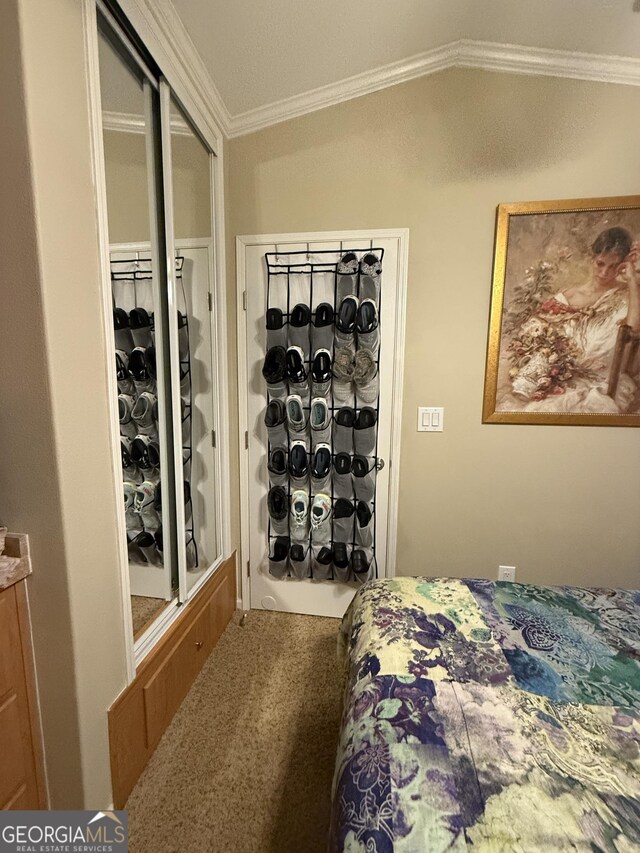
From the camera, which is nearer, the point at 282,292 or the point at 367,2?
the point at 367,2

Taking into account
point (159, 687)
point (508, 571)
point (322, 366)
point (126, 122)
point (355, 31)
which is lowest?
point (159, 687)

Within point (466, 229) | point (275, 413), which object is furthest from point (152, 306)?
point (466, 229)

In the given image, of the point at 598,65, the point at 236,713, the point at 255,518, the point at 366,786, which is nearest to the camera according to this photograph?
the point at 366,786

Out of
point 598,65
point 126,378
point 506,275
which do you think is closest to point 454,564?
point 506,275

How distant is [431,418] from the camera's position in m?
1.98

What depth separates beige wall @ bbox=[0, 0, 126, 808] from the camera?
871 mm

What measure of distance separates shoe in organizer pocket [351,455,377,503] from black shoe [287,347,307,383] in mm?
511

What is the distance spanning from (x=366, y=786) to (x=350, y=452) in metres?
1.40

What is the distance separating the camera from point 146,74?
137cm

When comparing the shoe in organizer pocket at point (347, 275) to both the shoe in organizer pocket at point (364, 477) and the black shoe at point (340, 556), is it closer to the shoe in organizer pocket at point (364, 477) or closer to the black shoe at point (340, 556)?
the shoe in organizer pocket at point (364, 477)

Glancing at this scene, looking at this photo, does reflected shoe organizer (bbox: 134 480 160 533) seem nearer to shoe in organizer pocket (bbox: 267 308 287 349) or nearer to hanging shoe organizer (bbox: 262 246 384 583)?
hanging shoe organizer (bbox: 262 246 384 583)

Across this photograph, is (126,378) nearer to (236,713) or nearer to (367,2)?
(236,713)

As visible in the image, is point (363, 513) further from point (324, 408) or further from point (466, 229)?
point (466, 229)

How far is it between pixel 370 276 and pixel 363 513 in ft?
3.93
